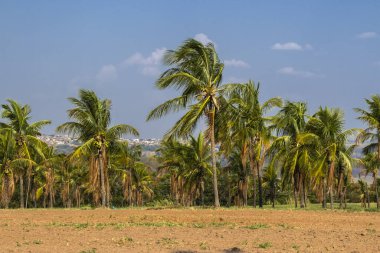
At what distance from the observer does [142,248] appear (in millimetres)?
11211

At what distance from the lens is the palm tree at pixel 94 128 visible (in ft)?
97.5

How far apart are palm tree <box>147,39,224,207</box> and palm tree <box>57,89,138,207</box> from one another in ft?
24.9

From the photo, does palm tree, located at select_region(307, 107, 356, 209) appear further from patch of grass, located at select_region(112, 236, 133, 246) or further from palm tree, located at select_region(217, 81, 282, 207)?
patch of grass, located at select_region(112, 236, 133, 246)

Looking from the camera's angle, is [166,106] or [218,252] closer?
[218,252]

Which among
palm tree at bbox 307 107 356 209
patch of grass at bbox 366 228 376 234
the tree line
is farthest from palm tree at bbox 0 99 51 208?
patch of grass at bbox 366 228 376 234

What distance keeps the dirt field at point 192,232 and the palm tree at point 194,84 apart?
501 centimetres

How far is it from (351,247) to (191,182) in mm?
36438

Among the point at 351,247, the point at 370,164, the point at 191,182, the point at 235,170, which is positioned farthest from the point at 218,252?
the point at 370,164

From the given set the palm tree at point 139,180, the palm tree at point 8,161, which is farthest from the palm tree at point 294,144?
the palm tree at point 139,180

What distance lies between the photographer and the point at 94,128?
1182 inches

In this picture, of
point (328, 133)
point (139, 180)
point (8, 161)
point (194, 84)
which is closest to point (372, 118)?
point (328, 133)

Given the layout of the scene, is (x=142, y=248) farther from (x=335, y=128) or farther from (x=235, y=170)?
(x=235, y=170)

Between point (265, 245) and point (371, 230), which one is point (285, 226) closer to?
point (371, 230)

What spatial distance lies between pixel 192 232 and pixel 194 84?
10.4 metres
